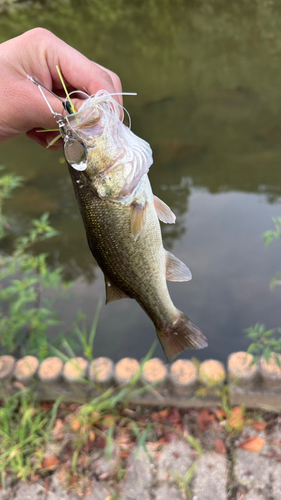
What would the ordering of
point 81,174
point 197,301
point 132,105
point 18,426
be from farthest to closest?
1. point 132,105
2. point 197,301
3. point 18,426
4. point 81,174

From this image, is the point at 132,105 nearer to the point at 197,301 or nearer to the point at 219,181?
the point at 219,181

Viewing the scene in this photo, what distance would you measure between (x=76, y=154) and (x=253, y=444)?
2.10 meters

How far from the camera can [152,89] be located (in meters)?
6.80

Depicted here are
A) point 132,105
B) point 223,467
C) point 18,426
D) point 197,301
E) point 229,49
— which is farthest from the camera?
point 229,49

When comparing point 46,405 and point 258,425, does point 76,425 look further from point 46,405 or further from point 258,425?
point 258,425

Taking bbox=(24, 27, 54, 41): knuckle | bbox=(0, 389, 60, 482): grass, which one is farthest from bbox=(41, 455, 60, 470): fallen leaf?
bbox=(24, 27, 54, 41): knuckle

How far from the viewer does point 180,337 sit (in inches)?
66.3

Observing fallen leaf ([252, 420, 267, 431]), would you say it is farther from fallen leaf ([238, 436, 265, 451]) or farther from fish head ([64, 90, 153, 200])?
fish head ([64, 90, 153, 200])

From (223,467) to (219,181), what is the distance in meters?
3.49

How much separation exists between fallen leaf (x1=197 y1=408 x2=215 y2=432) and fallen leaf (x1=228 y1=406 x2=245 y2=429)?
126 millimetres

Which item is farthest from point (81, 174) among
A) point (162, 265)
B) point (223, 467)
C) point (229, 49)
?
point (229, 49)

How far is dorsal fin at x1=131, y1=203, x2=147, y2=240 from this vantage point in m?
1.32

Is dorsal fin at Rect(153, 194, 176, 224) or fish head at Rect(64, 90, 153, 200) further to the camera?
dorsal fin at Rect(153, 194, 176, 224)

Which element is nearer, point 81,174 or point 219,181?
point 81,174
